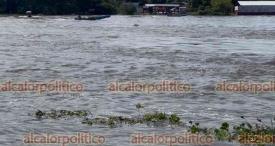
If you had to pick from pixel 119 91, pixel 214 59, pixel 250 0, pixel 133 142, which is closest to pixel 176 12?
pixel 250 0

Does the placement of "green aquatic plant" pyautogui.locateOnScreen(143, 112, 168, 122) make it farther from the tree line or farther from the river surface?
the tree line

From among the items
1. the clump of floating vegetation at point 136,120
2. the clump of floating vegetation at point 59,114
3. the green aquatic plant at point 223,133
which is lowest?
the clump of floating vegetation at point 59,114

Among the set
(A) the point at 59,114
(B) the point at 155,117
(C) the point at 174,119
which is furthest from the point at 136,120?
(A) the point at 59,114

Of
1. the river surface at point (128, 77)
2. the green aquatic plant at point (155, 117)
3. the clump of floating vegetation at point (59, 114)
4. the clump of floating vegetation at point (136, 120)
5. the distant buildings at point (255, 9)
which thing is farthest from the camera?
the distant buildings at point (255, 9)

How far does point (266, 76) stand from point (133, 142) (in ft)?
57.5

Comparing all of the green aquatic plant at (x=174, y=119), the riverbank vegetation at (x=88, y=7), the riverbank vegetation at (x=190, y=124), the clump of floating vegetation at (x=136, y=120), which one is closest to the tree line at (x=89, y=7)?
the riverbank vegetation at (x=88, y=7)

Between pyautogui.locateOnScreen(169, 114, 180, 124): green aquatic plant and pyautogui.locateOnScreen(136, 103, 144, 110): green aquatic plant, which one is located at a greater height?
pyautogui.locateOnScreen(169, 114, 180, 124): green aquatic plant

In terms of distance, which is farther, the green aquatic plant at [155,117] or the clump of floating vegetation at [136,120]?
the green aquatic plant at [155,117]

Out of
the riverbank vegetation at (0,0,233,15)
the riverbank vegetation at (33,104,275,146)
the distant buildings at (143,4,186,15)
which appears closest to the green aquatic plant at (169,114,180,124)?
the riverbank vegetation at (33,104,275,146)

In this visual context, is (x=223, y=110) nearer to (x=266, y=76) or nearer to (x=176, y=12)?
(x=266, y=76)

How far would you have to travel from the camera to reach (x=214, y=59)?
142 ft

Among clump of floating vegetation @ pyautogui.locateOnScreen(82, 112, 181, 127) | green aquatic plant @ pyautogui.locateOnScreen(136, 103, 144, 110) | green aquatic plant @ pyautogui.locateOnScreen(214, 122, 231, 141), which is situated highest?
green aquatic plant @ pyautogui.locateOnScreen(214, 122, 231, 141)

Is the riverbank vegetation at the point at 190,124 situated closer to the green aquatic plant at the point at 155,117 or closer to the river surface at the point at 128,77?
the green aquatic plant at the point at 155,117

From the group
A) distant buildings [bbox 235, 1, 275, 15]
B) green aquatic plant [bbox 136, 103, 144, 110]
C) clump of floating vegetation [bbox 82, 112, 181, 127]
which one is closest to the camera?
clump of floating vegetation [bbox 82, 112, 181, 127]
